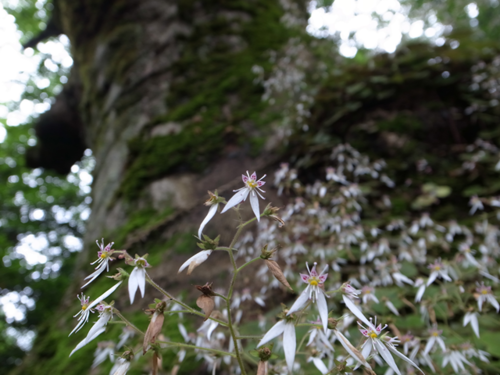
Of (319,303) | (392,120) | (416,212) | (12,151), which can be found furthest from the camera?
(12,151)

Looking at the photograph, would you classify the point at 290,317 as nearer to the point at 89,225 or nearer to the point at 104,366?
the point at 104,366

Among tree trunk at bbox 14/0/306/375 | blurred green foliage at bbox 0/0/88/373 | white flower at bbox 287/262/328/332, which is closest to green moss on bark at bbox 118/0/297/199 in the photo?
tree trunk at bbox 14/0/306/375

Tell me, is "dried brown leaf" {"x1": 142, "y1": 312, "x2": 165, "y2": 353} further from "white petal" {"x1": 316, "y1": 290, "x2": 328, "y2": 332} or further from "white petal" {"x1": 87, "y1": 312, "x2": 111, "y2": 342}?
"white petal" {"x1": 316, "y1": 290, "x2": 328, "y2": 332}

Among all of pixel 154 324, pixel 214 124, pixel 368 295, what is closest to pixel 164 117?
pixel 214 124

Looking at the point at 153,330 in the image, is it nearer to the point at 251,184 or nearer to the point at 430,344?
the point at 251,184

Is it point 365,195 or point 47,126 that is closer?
point 365,195

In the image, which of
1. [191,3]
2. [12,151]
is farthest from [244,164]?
[12,151]

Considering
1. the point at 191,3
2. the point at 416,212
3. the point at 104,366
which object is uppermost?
the point at 191,3
